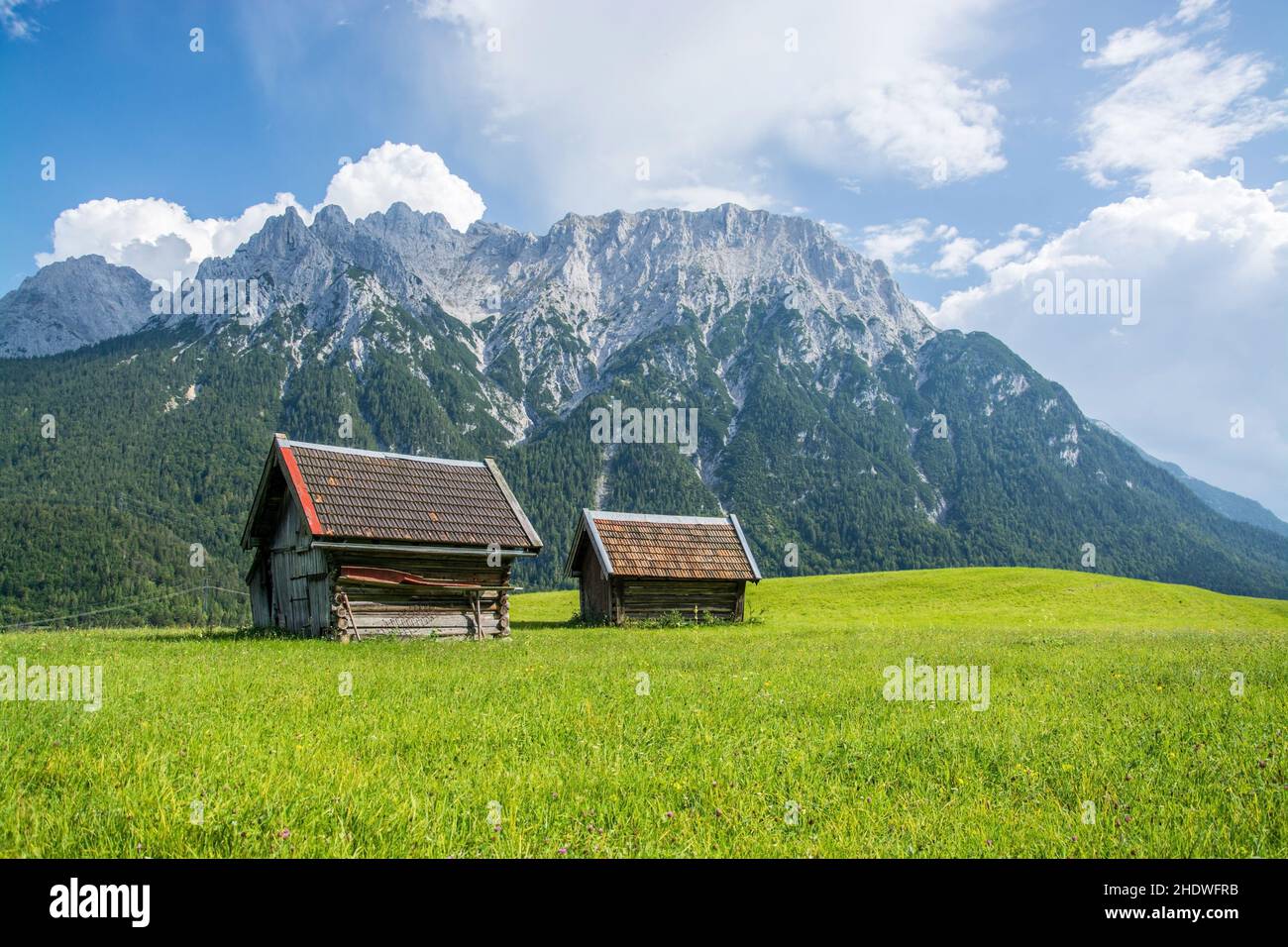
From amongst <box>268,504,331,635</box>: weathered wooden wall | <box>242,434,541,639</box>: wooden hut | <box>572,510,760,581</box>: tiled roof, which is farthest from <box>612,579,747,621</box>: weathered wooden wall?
<box>268,504,331,635</box>: weathered wooden wall

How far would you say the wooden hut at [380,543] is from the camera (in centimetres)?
2352

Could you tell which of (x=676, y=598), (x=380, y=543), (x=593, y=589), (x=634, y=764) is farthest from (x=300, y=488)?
(x=676, y=598)

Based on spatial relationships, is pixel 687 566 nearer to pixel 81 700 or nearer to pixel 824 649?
pixel 824 649

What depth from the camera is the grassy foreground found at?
5.06m

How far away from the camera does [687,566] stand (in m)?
38.7

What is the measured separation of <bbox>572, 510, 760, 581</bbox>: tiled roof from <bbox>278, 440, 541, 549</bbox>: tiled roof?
10.4 m

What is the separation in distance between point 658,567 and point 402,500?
1566cm

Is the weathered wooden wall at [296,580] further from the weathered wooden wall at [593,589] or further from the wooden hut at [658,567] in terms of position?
the weathered wooden wall at [593,589]

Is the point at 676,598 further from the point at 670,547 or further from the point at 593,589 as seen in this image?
the point at 593,589

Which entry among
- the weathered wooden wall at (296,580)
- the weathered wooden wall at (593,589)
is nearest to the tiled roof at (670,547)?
the weathered wooden wall at (593,589)

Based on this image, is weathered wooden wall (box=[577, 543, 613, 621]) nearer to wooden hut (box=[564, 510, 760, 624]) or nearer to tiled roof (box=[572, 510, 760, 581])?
A: wooden hut (box=[564, 510, 760, 624])

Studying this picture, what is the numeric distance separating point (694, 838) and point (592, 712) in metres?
4.50
